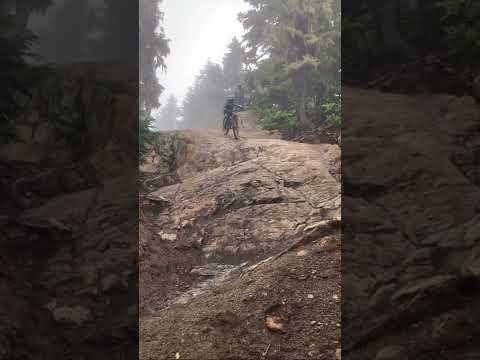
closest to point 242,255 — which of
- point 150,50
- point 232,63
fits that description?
point 150,50

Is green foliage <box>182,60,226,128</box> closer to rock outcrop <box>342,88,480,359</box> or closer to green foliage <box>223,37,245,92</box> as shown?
green foliage <box>223,37,245,92</box>

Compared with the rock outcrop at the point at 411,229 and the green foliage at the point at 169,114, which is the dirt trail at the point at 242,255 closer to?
the rock outcrop at the point at 411,229

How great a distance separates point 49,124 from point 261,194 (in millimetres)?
5856

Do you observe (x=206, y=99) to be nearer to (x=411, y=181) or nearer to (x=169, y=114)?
(x=169, y=114)

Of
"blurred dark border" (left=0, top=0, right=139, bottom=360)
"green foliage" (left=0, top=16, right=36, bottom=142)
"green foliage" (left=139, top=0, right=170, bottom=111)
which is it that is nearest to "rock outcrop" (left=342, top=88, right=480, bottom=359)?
"blurred dark border" (left=0, top=0, right=139, bottom=360)

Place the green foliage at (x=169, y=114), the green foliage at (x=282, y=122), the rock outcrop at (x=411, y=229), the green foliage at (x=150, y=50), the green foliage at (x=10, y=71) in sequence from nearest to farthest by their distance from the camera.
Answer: the rock outcrop at (x=411, y=229), the green foliage at (x=10, y=71), the green foliage at (x=282, y=122), the green foliage at (x=150, y=50), the green foliage at (x=169, y=114)

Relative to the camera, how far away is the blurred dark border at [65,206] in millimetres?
5438

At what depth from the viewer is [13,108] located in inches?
268

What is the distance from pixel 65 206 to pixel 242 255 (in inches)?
166

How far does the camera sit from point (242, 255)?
7.50 metres

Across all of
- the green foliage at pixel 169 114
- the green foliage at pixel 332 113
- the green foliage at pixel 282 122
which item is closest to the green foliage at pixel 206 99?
the green foliage at pixel 169 114

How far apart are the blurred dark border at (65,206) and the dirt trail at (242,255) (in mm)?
879

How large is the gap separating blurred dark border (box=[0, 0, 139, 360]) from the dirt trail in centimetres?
88

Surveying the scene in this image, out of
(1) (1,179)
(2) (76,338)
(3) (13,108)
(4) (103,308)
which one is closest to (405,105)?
(4) (103,308)
